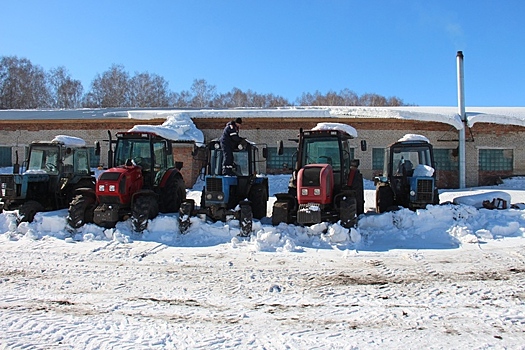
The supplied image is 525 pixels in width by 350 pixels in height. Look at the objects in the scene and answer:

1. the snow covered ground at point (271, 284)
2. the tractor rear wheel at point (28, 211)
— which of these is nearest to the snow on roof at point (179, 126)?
the tractor rear wheel at point (28, 211)

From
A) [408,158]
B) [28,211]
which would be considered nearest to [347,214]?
[408,158]

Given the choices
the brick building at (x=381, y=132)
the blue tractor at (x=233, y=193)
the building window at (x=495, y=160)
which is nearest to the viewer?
the blue tractor at (x=233, y=193)

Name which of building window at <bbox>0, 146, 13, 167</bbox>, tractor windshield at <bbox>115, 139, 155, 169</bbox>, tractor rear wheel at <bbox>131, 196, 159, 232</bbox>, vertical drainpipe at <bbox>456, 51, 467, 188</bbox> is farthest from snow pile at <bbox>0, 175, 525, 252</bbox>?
building window at <bbox>0, 146, 13, 167</bbox>

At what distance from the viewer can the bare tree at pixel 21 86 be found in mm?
45062

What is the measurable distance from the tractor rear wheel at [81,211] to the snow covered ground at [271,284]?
0.23 meters

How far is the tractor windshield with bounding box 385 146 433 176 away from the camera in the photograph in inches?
444

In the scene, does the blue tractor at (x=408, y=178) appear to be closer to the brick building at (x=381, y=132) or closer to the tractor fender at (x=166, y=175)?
the tractor fender at (x=166, y=175)

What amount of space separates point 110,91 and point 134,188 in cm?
4147

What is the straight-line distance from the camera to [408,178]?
35.0 ft

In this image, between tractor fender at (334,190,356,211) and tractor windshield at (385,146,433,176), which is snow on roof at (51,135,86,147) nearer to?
tractor fender at (334,190,356,211)

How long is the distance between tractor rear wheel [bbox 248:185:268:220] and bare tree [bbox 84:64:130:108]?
130ft

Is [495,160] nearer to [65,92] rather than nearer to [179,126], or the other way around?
[179,126]

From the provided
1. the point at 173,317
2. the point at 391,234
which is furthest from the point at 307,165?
the point at 173,317

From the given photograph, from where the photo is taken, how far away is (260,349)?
12.4 ft
